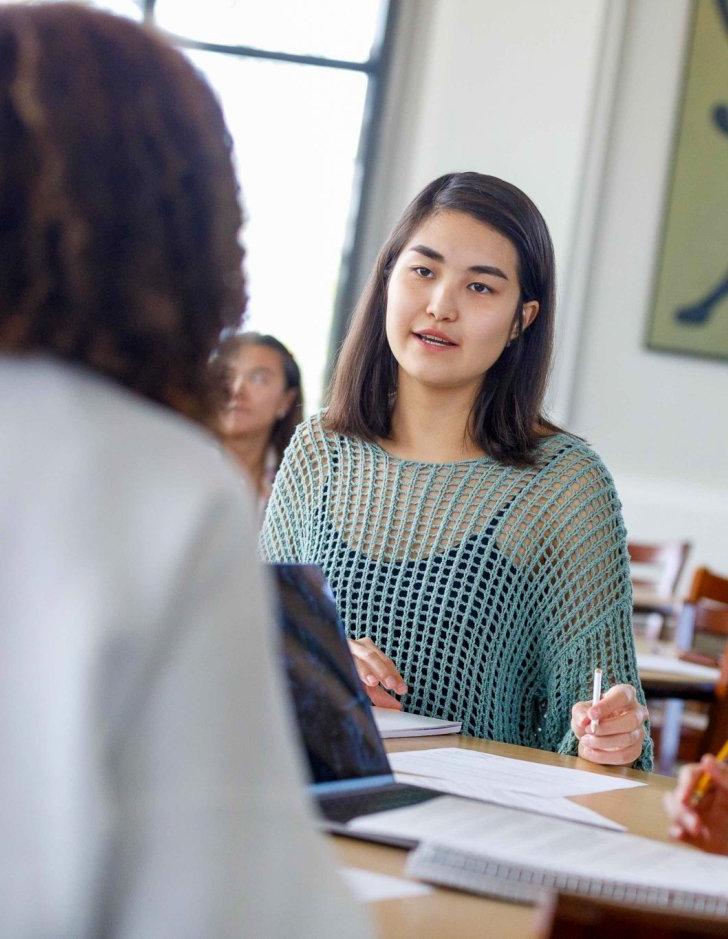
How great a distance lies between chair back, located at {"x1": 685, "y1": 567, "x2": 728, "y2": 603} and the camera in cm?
347

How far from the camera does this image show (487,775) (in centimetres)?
128

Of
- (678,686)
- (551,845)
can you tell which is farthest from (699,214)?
(551,845)

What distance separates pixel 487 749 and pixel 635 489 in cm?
393

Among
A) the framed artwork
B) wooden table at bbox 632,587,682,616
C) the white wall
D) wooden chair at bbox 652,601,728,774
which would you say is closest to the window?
the white wall

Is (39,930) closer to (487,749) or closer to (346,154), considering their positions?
(487,749)

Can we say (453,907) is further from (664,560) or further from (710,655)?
(664,560)

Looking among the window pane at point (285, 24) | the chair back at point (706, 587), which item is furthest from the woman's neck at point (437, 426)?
the window pane at point (285, 24)

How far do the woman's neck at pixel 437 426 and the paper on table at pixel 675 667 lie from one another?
0.95 m

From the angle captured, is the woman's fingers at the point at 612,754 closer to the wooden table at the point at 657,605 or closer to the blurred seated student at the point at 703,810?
the blurred seated student at the point at 703,810

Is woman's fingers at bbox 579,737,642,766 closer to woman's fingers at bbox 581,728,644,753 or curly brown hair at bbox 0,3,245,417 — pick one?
woman's fingers at bbox 581,728,644,753

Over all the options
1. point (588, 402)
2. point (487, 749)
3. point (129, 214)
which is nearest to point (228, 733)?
point (129, 214)

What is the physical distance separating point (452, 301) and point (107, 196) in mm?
1345

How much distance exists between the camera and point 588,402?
530cm

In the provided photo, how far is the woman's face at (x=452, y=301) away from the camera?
75.9 inches
